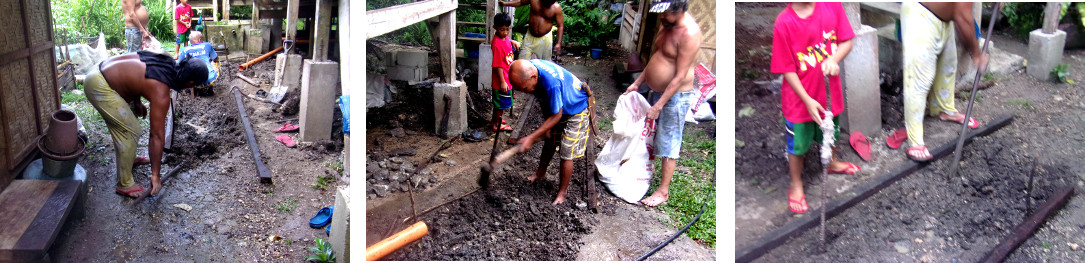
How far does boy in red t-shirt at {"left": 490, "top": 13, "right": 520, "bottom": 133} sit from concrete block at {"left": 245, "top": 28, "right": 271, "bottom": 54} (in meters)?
4.88

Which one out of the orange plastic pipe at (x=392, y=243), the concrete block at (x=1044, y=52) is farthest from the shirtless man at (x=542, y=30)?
the concrete block at (x=1044, y=52)

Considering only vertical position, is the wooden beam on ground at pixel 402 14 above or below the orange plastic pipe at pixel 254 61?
above

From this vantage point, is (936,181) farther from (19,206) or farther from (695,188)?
(19,206)

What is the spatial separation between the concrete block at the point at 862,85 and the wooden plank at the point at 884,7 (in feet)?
0.23

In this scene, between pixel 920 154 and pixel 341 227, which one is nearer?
pixel 920 154

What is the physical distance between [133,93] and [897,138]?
4130mm

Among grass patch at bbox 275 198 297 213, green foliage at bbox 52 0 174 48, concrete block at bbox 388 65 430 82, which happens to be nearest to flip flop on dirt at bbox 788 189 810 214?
concrete block at bbox 388 65 430 82

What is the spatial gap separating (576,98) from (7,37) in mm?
2975

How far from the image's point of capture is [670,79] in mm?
2686

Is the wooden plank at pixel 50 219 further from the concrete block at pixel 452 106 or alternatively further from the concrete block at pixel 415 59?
the concrete block at pixel 415 59

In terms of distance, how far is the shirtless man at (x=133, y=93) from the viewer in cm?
375

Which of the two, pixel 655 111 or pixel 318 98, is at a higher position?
pixel 655 111

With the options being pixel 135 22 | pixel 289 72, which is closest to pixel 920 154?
pixel 135 22

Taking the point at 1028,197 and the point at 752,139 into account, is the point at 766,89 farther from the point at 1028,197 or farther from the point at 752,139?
the point at 1028,197
